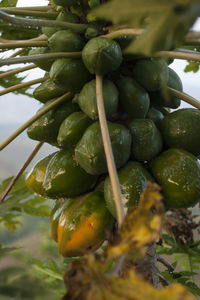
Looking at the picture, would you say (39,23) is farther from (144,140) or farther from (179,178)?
(179,178)

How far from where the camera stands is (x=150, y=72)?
846 mm

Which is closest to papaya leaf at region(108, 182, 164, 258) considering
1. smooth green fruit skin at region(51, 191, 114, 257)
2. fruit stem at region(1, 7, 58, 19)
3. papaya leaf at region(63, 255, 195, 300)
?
papaya leaf at region(63, 255, 195, 300)

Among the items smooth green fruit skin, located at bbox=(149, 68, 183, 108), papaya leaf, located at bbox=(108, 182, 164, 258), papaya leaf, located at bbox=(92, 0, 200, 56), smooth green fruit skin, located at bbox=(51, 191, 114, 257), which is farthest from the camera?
smooth green fruit skin, located at bbox=(149, 68, 183, 108)

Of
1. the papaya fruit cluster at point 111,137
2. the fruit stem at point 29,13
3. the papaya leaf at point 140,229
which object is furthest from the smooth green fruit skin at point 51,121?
the papaya leaf at point 140,229

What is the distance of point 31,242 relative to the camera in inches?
84.4

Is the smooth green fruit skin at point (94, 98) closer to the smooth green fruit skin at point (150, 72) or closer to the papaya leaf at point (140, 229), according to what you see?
the smooth green fruit skin at point (150, 72)

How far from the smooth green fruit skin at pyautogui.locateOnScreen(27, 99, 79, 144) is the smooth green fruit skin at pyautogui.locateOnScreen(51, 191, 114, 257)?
20 centimetres

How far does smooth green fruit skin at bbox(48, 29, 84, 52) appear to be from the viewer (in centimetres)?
86

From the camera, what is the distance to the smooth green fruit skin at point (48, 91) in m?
0.96

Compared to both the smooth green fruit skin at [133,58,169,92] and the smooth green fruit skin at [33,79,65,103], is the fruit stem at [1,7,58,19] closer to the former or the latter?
the smooth green fruit skin at [33,79,65,103]

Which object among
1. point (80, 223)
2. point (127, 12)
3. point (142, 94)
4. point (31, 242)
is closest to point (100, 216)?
point (80, 223)

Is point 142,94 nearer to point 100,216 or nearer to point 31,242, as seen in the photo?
point 100,216

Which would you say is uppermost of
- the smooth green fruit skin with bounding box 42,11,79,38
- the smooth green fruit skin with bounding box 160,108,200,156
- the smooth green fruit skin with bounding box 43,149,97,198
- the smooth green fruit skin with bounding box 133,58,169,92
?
the smooth green fruit skin with bounding box 42,11,79,38

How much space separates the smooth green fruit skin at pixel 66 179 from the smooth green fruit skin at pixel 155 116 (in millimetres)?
217
